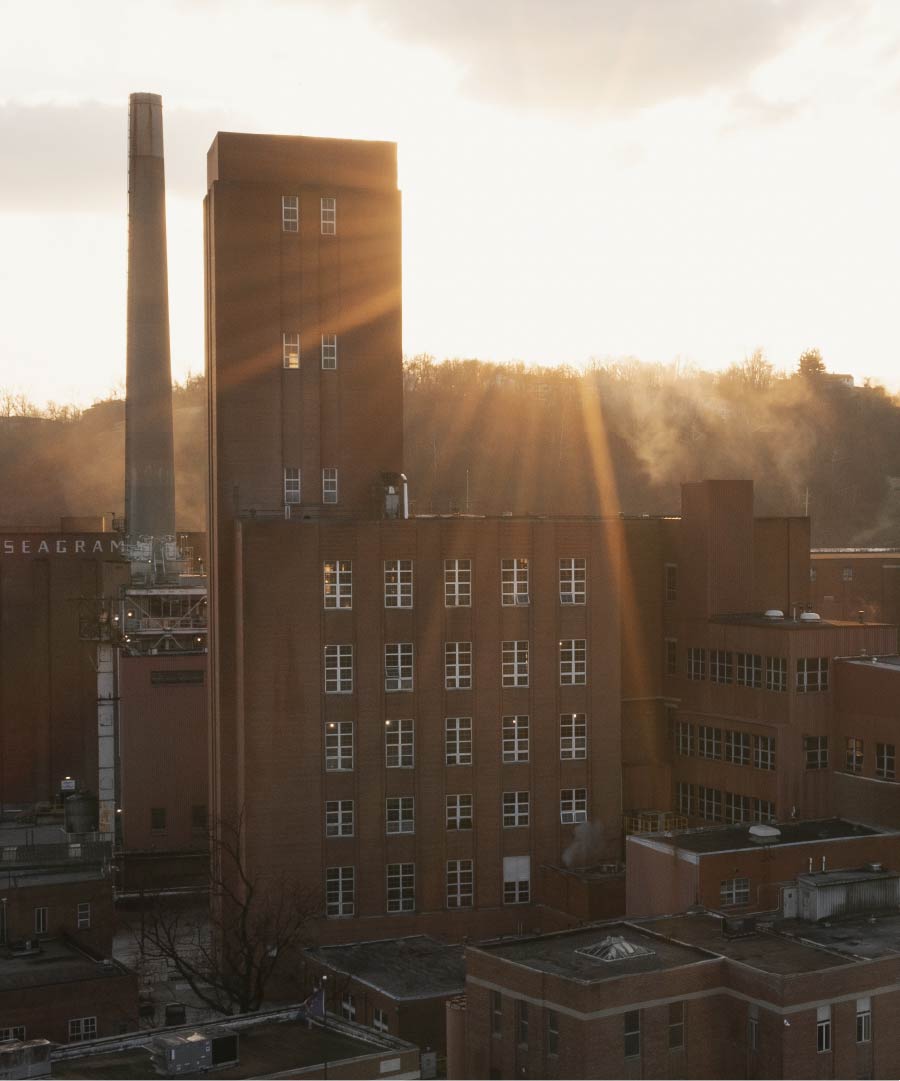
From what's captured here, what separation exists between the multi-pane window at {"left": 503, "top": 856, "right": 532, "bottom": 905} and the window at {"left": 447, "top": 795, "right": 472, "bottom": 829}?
5.74 feet

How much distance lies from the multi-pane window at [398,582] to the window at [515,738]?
511 cm

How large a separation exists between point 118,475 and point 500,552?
102066mm

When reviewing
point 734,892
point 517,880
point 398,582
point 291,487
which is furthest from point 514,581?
point 734,892

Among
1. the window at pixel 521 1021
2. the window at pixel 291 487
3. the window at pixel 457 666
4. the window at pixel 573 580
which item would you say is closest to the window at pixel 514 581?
the window at pixel 573 580

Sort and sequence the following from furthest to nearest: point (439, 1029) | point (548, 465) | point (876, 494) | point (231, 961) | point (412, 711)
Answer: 1. point (876, 494)
2. point (548, 465)
3. point (412, 711)
4. point (231, 961)
5. point (439, 1029)

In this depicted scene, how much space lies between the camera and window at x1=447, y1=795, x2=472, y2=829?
45.9m

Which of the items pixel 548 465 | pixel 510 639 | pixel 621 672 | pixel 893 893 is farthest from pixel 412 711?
pixel 548 465

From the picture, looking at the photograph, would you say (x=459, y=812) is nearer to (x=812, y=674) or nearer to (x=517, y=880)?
(x=517, y=880)

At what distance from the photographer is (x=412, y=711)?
4569 cm

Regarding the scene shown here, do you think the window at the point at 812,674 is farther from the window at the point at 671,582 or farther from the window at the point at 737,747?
the window at the point at 671,582

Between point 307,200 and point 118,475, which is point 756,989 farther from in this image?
point 118,475

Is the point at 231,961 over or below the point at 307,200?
below

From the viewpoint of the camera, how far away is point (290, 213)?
48.4 meters

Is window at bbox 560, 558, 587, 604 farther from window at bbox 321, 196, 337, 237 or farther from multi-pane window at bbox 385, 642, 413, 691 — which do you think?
window at bbox 321, 196, 337, 237
